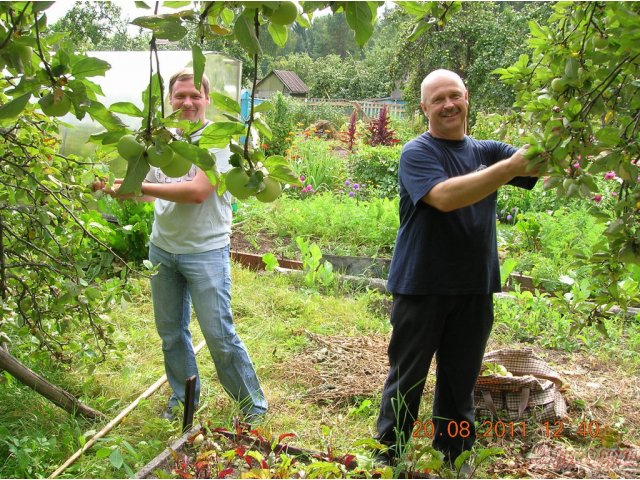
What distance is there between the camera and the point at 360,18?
90cm

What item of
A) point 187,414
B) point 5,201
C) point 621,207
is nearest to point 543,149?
point 621,207

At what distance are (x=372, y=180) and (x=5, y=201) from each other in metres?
6.50

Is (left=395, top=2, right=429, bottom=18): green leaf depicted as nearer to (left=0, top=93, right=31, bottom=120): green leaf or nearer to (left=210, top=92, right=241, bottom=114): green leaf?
(left=210, top=92, right=241, bottom=114): green leaf

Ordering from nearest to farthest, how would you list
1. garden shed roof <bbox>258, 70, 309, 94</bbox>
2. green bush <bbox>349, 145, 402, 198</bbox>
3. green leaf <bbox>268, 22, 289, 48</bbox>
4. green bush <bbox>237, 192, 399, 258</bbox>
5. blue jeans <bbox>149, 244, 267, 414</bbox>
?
green leaf <bbox>268, 22, 289, 48</bbox> → blue jeans <bbox>149, 244, 267, 414</bbox> → green bush <bbox>237, 192, 399, 258</bbox> → green bush <bbox>349, 145, 402, 198</bbox> → garden shed roof <bbox>258, 70, 309, 94</bbox>

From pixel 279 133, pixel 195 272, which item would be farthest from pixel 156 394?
pixel 279 133

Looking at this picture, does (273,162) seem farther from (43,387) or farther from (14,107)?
(43,387)

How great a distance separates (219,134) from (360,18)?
0.89ft

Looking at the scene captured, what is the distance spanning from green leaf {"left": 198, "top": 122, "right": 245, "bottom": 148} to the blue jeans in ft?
5.88

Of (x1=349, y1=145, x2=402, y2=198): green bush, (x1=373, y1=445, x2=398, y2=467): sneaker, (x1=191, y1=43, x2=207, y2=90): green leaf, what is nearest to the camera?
(x1=191, y1=43, x2=207, y2=90): green leaf

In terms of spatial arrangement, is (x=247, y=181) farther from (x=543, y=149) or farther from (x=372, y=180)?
(x=372, y=180)

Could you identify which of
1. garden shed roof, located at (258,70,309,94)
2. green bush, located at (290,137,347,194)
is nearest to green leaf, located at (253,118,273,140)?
green bush, located at (290,137,347,194)

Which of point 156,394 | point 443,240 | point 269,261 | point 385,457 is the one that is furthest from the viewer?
point 269,261

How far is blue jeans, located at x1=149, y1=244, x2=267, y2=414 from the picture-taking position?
2.70 m

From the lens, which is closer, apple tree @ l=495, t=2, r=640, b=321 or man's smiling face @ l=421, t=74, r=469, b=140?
apple tree @ l=495, t=2, r=640, b=321
